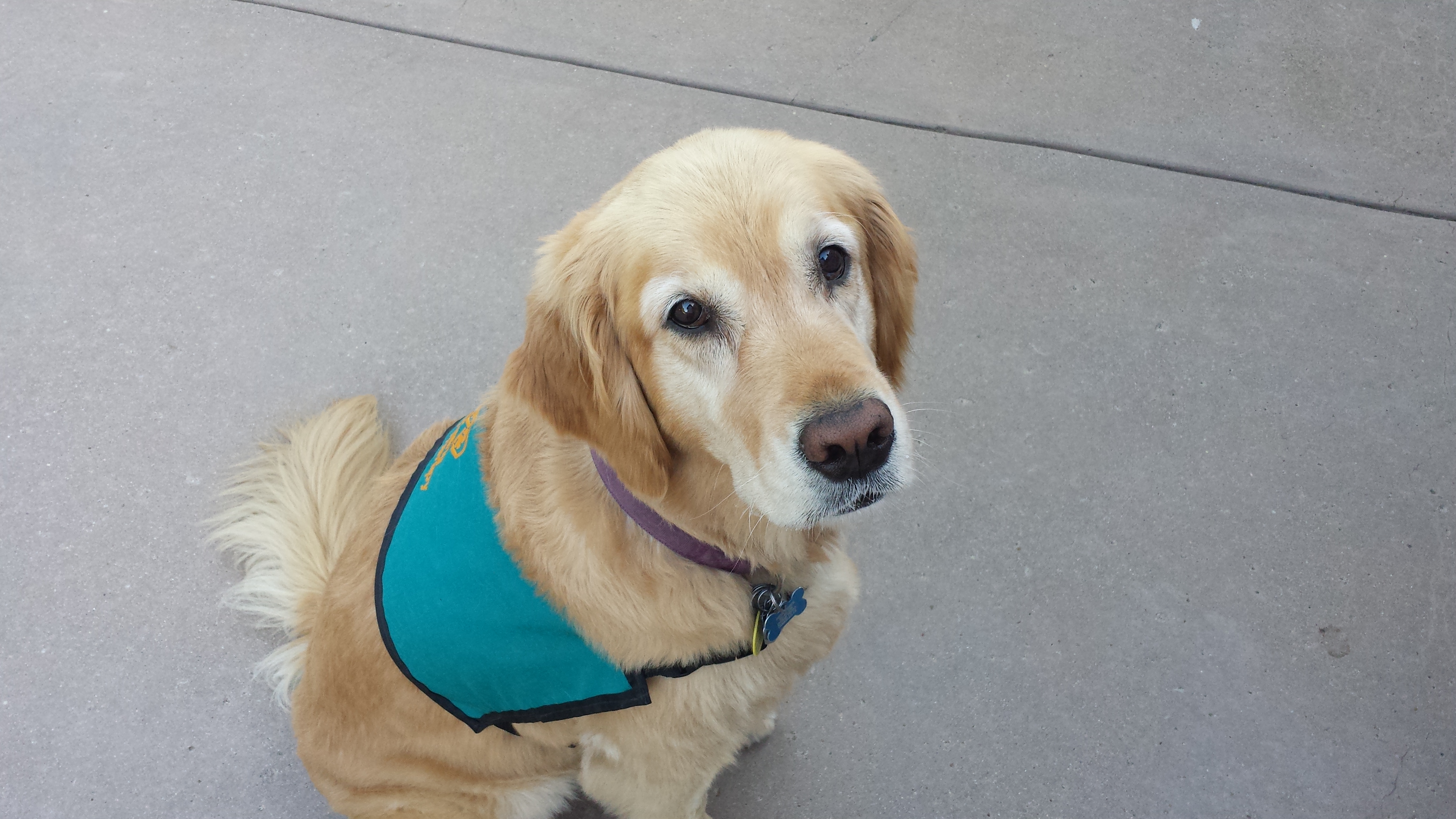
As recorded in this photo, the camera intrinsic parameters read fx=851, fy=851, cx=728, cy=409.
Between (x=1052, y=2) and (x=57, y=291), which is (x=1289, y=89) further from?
(x=57, y=291)

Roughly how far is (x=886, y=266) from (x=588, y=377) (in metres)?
0.62

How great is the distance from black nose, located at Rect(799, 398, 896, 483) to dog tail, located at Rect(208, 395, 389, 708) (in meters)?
1.30

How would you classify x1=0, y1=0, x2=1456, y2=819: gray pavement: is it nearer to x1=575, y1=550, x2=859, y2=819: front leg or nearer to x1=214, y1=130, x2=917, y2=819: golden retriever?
x1=575, y1=550, x2=859, y2=819: front leg

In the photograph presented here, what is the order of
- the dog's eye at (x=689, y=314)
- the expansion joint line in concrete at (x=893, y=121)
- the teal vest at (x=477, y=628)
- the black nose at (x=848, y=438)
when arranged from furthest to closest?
the expansion joint line in concrete at (x=893, y=121)
the teal vest at (x=477, y=628)
the dog's eye at (x=689, y=314)
the black nose at (x=848, y=438)

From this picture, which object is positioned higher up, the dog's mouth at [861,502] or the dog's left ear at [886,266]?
the dog's left ear at [886,266]

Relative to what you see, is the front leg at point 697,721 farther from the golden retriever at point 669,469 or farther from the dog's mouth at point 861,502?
the dog's mouth at point 861,502

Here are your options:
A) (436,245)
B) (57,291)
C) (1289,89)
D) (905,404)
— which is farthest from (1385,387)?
(57,291)

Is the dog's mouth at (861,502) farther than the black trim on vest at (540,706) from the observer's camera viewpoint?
No

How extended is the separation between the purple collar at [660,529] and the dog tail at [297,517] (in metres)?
0.85

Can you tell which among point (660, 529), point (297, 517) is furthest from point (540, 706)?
point (297, 517)

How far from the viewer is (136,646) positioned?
2.37 meters

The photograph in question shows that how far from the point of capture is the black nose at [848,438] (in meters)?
1.29

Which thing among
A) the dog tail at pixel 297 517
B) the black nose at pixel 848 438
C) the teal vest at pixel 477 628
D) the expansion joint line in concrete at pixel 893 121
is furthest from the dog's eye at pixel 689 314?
the expansion joint line in concrete at pixel 893 121

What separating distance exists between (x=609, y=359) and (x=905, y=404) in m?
1.26
